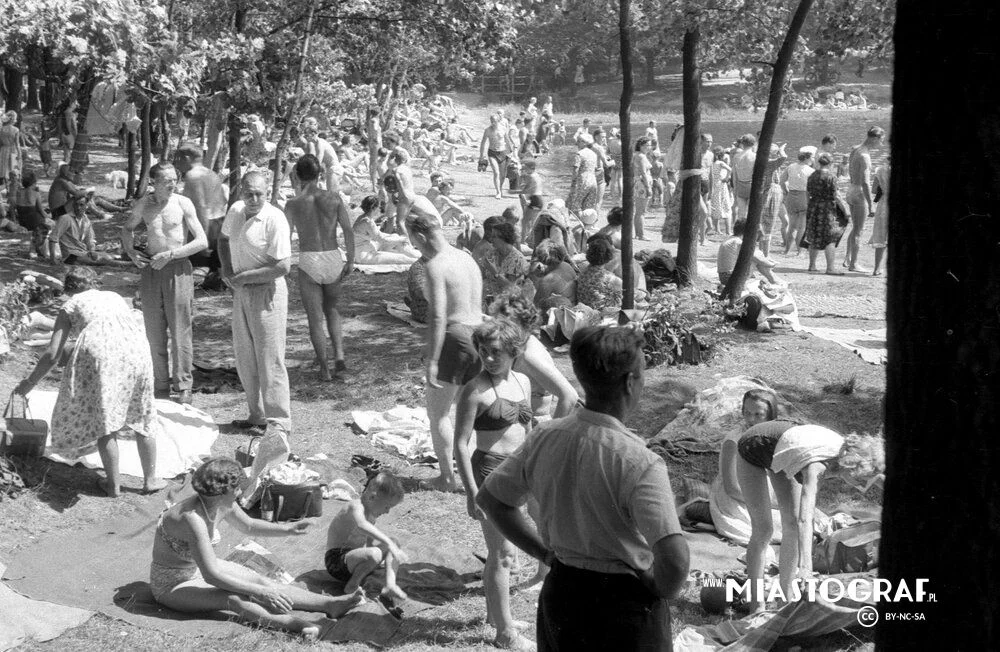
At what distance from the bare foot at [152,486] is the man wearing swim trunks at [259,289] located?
967 mm

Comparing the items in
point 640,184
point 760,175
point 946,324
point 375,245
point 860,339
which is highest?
point 946,324

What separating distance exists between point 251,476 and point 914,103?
4.86 metres

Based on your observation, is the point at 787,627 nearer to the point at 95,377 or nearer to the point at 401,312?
the point at 95,377

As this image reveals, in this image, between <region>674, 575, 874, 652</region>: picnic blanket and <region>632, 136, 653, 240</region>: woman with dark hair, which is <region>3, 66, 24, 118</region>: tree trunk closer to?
<region>632, 136, 653, 240</region>: woman with dark hair

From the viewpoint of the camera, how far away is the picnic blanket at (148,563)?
496cm

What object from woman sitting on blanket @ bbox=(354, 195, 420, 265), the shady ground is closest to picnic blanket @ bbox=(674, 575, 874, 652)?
the shady ground

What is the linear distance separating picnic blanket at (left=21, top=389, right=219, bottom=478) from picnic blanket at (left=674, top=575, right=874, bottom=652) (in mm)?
3536

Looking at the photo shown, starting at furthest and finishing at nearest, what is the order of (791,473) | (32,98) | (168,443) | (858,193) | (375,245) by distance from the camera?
(32,98)
(858,193)
(375,245)
(168,443)
(791,473)

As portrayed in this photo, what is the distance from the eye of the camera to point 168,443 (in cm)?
710

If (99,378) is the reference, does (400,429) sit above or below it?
below

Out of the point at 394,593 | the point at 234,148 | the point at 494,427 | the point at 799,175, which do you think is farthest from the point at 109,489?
the point at 799,175

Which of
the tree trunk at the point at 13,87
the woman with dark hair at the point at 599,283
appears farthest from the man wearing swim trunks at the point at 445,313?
the tree trunk at the point at 13,87

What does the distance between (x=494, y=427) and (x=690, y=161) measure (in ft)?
23.7

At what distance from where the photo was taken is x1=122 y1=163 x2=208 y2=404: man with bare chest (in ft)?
24.8
